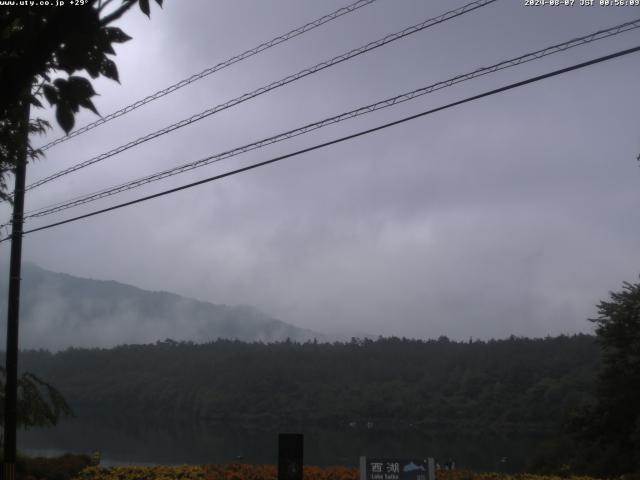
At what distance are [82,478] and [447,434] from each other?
4782 centimetres

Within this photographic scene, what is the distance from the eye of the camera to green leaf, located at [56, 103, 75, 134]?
3.49 m

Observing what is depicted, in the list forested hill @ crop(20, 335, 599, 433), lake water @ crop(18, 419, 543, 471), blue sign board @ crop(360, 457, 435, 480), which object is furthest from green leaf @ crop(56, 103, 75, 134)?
forested hill @ crop(20, 335, 599, 433)

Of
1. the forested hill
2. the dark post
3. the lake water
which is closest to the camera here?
→ the dark post

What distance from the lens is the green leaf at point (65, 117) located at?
349 cm

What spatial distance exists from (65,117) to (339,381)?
9475cm

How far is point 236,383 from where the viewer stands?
97875mm

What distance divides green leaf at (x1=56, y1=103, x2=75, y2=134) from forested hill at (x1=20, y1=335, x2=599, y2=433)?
62377 mm

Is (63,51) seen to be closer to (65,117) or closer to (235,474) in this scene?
(65,117)

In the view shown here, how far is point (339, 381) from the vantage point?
96.4 m

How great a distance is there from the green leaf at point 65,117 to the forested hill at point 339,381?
205 ft

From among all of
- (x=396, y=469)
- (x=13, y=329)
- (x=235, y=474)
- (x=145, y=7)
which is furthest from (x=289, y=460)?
(x=145, y=7)

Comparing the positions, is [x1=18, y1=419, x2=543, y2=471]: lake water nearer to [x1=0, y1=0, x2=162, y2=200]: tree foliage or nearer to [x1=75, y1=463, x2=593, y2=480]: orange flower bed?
[x1=75, y1=463, x2=593, y2=480]: orange flower bed

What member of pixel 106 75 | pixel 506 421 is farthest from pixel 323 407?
pixel 106 75

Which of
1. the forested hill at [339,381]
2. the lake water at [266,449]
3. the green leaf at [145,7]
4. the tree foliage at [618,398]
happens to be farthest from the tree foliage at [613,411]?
the forested hill at [339,381]
